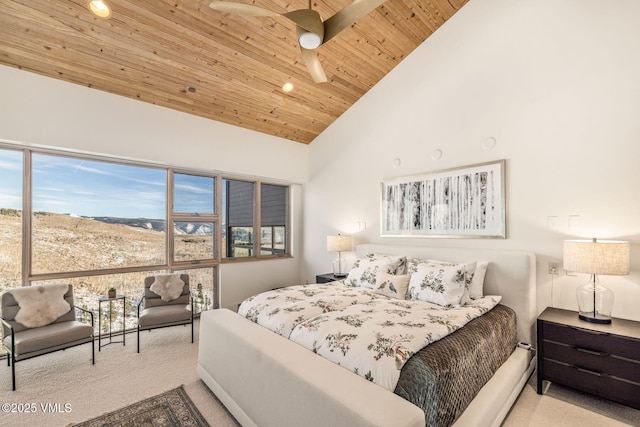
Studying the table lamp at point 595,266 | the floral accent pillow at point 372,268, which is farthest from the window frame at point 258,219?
the table lamp at point 595,266

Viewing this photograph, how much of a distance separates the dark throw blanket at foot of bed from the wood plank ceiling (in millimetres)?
3310

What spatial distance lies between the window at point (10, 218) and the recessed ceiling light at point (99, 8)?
5.99 ft

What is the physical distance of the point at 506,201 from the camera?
3.17 metres

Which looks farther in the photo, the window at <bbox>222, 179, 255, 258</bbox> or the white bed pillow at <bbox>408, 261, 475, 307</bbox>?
the window at <bbox>222, 179, 255, 258</bbox>

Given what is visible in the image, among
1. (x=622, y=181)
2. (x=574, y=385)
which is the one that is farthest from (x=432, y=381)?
(x=622, y=181)

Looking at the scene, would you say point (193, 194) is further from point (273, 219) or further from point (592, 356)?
point (592, 356)

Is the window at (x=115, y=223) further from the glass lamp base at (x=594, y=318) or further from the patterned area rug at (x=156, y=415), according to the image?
the glass lamp base at (x=594, y=318)

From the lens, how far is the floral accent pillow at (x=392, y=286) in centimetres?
310

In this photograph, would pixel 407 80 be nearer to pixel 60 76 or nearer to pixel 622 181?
pixel 622 181

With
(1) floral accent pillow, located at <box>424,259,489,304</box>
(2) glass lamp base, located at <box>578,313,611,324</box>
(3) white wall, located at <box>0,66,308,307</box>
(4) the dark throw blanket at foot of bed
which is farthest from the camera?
(3) white wall, located at <box>0,66,308,307</box>

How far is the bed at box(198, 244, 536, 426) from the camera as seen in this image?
55.8 inches

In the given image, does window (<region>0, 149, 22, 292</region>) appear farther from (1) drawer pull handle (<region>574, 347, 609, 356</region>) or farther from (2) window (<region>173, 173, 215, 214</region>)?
(1) drawer pull handle (<region>574, 347, 609, 356</region>)

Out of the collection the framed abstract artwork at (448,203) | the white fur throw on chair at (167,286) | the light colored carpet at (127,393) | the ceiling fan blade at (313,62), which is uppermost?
the ceiling fan blade at (313,62)

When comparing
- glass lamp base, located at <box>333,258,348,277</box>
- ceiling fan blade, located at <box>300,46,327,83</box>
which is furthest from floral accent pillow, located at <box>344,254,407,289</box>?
ceiling fan blade, located at <box>300,46,327,83</box>
